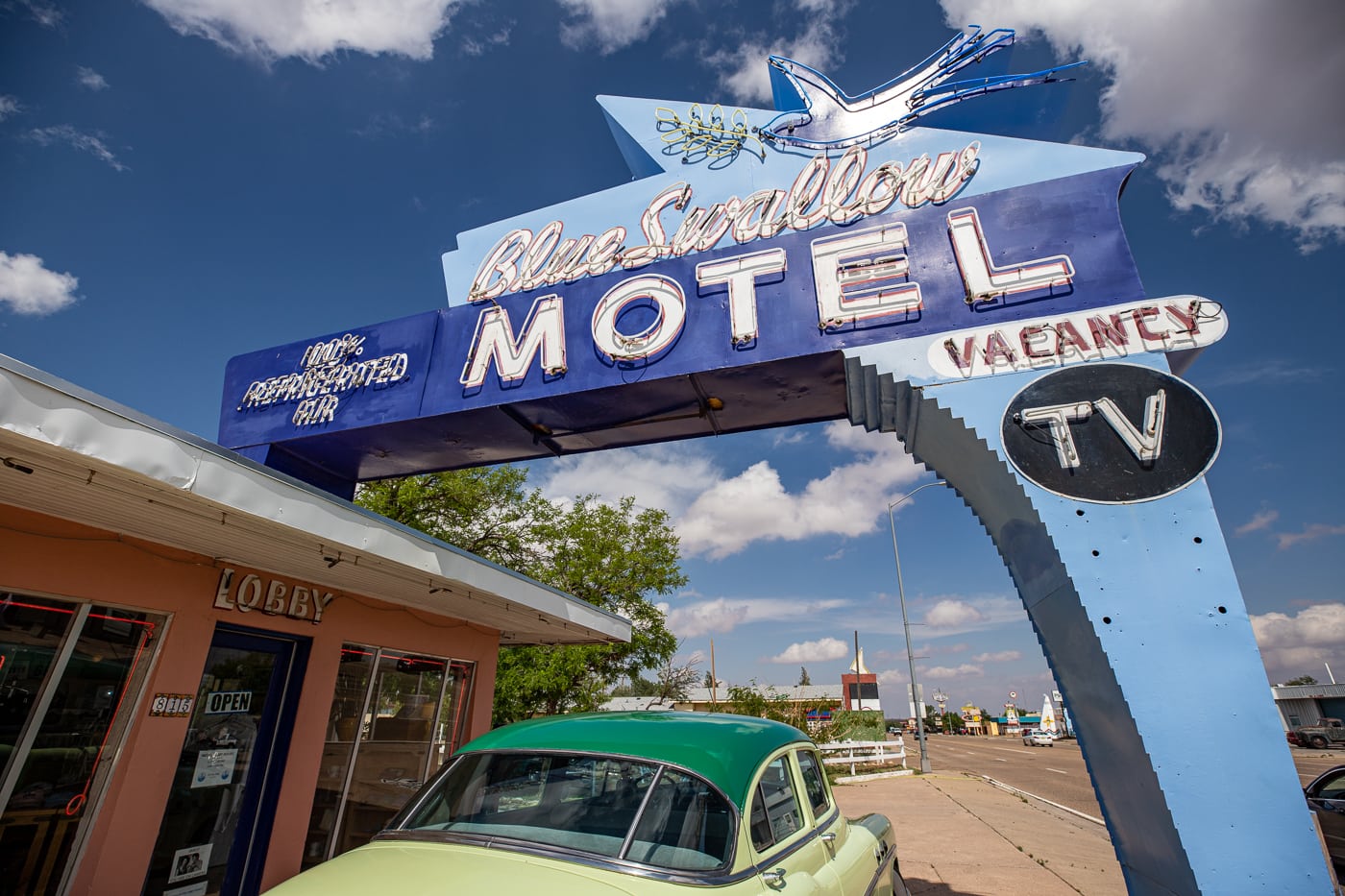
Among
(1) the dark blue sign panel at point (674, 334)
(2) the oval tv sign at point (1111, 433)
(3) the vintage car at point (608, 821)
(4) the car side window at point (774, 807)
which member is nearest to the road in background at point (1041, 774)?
(2) the oval tv sign at point (1111, 433)

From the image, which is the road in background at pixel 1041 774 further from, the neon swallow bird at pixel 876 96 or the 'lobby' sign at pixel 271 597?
the 'lobby' sign at pixel 271 597

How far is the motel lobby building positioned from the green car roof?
2004 mm

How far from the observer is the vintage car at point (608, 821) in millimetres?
2561

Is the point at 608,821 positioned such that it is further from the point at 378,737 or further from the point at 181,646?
the point at 378,737

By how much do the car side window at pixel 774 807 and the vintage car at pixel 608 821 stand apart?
0.01m

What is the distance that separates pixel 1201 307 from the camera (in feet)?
16.4

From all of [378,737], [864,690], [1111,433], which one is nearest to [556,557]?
[378,737]

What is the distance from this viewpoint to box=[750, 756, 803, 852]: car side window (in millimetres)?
3186

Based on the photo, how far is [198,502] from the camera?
412 centimetres

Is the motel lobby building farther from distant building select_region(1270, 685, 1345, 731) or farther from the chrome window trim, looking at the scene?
distant building select_region(1270, 685, 1345, 731)

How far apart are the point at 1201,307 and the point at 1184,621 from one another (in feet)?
7.93

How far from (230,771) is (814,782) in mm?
5380

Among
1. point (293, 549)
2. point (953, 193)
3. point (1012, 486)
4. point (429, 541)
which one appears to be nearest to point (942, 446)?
point (1012, 486)

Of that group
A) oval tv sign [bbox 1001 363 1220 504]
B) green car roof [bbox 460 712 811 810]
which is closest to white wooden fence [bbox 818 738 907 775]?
oval tv sign [bbox 1001 363 1220 504]
